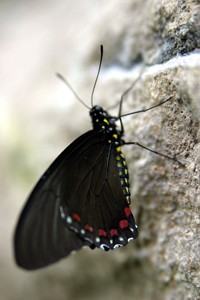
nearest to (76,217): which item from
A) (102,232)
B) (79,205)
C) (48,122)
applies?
(79,205)

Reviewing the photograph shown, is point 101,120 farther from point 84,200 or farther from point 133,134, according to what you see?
point 84,200

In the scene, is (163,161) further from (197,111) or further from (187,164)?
(197,111)

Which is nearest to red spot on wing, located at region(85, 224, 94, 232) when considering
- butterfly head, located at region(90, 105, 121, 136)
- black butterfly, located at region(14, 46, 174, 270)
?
black butterfly, located at region(14, 46, 174, 270)

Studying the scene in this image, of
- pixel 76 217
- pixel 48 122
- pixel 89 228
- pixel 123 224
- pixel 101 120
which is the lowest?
pixel 123 224

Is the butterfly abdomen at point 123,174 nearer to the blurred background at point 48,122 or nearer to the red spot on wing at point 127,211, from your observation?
the red spot on wing at point 127,211

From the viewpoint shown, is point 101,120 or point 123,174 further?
point 101,120

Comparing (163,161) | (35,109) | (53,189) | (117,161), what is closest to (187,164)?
(163,161)
